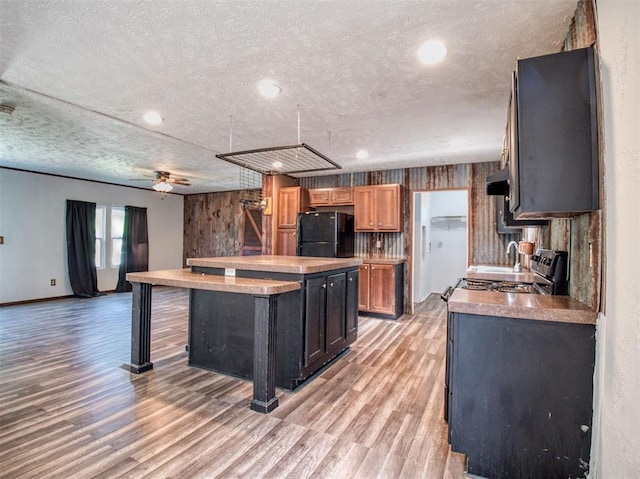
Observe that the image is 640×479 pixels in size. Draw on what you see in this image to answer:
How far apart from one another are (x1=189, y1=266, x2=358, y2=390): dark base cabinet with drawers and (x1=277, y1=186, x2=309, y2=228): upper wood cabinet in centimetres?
281

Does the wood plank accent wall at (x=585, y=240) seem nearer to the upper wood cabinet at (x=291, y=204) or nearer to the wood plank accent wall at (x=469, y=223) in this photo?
the wood plank accent wall at (x=469, y=223)

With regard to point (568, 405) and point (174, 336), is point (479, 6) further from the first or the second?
point (174, 336)

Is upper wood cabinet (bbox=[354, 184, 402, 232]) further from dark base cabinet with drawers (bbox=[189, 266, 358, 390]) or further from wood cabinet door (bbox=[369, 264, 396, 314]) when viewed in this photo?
dark base cabinet with drawers (bbox=[189, 266, 358, 390])

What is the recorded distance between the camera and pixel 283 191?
243 inches

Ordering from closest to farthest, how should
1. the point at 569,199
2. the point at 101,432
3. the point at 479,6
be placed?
the point at 569,199 → the point at 479,6 → the point at 101,432

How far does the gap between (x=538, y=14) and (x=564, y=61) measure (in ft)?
1.71

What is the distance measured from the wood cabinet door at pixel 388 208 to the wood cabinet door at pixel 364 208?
9cm

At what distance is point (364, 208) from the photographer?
5641 mm

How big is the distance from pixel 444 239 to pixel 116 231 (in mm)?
7700

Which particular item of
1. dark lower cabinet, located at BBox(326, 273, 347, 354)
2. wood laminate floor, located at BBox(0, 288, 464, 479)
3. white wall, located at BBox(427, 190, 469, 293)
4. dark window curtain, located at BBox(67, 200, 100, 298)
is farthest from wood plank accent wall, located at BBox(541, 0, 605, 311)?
→ dark window curtain, located at BBox(67, 200, 100, 298)

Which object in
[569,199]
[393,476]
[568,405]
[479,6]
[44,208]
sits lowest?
[393,476]

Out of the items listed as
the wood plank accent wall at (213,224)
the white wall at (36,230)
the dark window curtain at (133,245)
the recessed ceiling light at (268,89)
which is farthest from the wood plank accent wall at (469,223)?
the white wall at (36,230)

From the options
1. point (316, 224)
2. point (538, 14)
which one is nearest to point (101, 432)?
point (538, 14)

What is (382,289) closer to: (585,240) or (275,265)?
(275,265)
